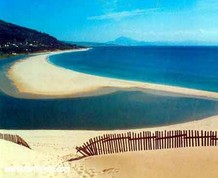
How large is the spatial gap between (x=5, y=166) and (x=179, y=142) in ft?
12.8

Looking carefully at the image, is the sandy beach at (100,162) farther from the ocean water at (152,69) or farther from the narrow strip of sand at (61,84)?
the ocean water at (152,69)

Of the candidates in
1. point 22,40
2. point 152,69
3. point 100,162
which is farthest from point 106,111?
point 100,162

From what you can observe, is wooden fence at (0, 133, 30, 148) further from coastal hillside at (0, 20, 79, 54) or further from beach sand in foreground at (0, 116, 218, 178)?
coastal hillside at (0, 20, 79, 54)

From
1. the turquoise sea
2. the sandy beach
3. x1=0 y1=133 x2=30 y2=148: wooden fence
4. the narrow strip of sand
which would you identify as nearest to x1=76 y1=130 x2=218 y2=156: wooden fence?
the sandy beach

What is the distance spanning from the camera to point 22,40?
1559 centimetres

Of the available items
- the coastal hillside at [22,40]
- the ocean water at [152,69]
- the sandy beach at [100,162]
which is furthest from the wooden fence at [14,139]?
the ocean water at [152,69]

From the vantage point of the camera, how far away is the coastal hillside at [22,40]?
11.2 meters

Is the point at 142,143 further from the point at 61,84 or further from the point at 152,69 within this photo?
the point at 152,69

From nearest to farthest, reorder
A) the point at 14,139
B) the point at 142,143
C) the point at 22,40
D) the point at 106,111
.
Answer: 1. the point at 142,143
2. the point at 14,139
3. the point at 106,111
4. the point at 22,40

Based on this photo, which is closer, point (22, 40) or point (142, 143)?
point (142, 143)

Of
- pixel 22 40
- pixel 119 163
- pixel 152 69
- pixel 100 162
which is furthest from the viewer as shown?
pixel 152 69

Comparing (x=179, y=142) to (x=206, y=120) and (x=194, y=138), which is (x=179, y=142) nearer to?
(x=194, y=138)

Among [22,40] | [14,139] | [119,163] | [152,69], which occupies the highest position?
[22,40]

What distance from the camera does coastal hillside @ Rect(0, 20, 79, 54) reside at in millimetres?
11227
